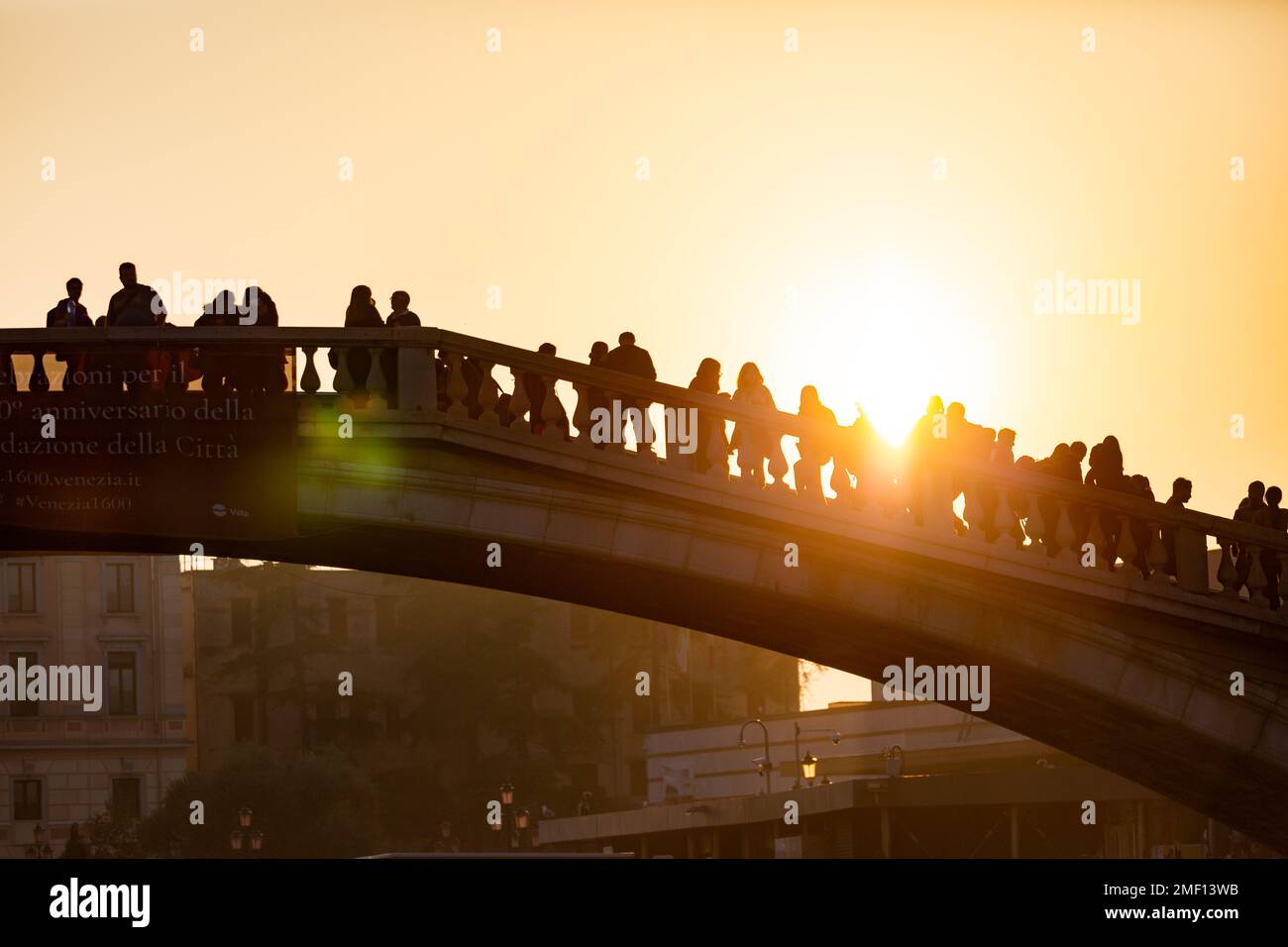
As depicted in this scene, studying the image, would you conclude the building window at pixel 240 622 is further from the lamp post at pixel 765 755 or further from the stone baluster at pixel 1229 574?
the stone baluster at pixel 1229 574

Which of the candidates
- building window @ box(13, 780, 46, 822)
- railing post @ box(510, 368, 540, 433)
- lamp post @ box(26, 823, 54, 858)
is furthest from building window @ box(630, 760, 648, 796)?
railing post @ box(510, 368, 540, 433)

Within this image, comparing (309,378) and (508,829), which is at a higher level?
(309,378)

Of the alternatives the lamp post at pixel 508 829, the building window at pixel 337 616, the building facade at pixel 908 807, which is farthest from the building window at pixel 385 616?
the building facade at pixel 908 807

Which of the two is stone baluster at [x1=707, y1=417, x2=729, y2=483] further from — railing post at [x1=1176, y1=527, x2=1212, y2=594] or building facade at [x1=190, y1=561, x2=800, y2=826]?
building facade at [x1=190, y1=561, x2=800, y2=826]

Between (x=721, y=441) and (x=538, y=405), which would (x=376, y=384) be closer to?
(x=538, y=405)

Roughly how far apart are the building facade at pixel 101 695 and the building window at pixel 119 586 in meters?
0.03

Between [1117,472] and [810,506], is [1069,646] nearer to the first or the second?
[1117,472]

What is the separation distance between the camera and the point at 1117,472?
28359 mm

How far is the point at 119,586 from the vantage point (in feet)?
272

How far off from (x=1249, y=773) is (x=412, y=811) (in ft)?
170

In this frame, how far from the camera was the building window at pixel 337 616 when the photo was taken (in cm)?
8944

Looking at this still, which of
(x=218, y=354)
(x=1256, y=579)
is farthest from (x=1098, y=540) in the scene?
(x=218, y=354)

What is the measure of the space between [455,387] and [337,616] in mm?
64649
